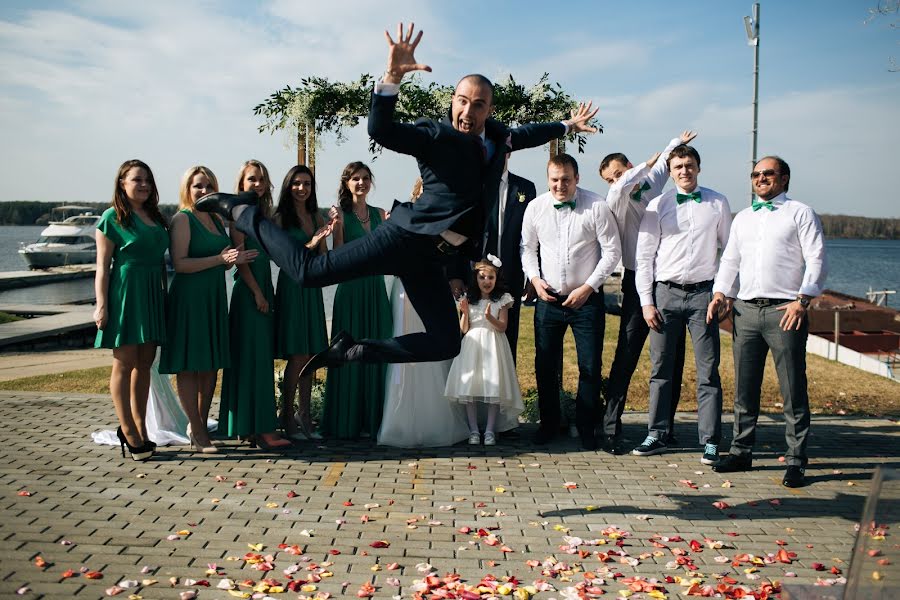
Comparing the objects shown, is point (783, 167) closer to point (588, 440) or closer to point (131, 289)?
point (588, 440)

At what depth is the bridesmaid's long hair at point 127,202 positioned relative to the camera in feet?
19.6

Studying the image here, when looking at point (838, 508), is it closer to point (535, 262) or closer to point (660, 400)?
point (660, 400)

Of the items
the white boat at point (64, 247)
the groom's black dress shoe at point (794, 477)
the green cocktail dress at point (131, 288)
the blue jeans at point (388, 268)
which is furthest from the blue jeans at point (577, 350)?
the white boat at point (64, 247)

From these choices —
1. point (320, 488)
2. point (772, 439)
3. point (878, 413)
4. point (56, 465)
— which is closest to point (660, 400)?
point (772, 439)

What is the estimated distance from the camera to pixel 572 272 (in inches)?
265

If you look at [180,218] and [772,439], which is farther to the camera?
[772,439]

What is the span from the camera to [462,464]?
6.27 meters

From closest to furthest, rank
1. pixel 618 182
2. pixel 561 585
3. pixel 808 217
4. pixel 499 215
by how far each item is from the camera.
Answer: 1. pixel 561 585
2. pixel 808 217
3. pixel 618 182
4. pixel 499 215

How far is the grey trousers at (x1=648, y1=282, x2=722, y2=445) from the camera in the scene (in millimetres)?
6371

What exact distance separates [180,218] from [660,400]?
4.27 metres

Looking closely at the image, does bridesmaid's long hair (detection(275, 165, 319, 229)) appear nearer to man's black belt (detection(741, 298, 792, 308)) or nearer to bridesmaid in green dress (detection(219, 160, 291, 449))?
bridesmaid in green dress (detection(219, 160, 291, 449))

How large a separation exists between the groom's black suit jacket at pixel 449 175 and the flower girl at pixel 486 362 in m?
2.29

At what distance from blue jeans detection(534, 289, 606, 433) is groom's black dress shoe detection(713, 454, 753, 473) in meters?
1.12

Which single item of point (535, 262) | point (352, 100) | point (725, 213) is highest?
point (352, 100)
